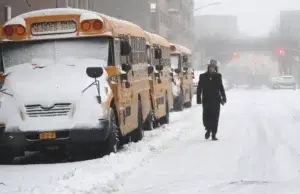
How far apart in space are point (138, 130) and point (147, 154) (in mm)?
3231

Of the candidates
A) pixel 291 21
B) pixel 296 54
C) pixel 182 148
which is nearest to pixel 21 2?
pixel 182 148

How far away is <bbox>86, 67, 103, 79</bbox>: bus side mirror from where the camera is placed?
43.2 ft

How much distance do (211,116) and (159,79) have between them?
5612 millimetres

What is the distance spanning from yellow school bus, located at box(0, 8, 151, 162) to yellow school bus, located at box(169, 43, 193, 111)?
14.8m

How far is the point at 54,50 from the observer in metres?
14.1

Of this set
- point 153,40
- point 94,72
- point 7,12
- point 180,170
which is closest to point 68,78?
point 94,72

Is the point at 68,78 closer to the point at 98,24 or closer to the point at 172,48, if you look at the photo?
the point at 98,24

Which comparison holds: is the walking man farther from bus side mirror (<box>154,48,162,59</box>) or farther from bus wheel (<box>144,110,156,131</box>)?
bus side mirror (<box>154,48,162,59</box>)

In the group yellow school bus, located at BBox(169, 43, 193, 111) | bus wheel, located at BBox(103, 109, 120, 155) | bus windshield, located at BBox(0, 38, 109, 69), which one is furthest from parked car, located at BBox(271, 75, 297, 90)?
bus wheel, located at BBox(103, 109, 120, 155)

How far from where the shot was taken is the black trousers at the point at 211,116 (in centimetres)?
1717

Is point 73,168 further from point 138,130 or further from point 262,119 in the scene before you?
point 262,119

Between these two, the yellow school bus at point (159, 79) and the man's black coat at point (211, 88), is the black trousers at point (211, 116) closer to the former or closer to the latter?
the man's black coat at point (211, 88)

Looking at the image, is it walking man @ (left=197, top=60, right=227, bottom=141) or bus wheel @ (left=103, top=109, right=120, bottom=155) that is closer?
bus wheel @ (left=103, top=109, right=120, bottom=155)

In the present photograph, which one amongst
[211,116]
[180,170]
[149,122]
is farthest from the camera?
[149,122]
